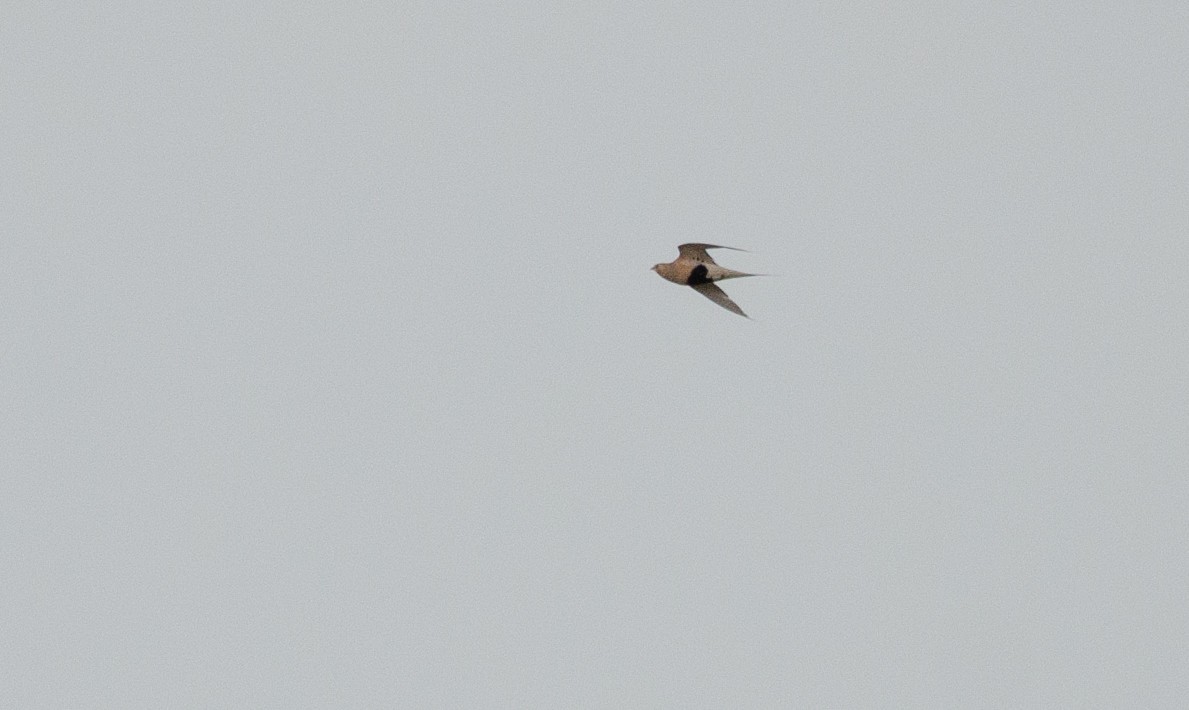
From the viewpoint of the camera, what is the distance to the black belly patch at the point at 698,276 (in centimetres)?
5116

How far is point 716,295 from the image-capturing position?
51.3m

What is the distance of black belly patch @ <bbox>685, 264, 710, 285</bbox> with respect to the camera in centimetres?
5116

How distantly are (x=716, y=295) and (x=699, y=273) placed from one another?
74 cm

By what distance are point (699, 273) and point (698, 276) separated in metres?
0.10

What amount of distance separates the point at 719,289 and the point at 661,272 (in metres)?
1.61

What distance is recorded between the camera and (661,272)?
51688 millimetres

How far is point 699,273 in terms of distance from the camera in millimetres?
51219

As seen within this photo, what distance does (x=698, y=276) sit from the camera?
51281mm

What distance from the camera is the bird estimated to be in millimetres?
50969

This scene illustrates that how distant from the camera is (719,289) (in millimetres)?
51531

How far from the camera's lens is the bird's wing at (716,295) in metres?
50.9

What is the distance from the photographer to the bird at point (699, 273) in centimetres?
5097

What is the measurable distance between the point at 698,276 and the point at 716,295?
2.27ft

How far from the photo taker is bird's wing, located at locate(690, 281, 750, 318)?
50.9m
